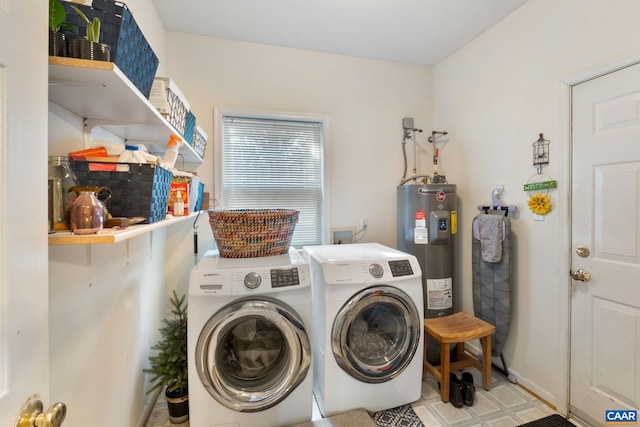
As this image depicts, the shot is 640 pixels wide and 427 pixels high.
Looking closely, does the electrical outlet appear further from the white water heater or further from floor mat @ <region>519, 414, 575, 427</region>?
floor mat @ <region>519, 414, 575, 427</region>

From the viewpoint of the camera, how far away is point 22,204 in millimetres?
524

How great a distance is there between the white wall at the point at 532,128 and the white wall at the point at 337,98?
1.98 ft

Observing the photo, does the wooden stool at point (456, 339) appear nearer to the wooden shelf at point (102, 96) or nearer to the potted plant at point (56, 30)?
the wooden shelf at point (102, 96)

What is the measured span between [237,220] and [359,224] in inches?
51.7

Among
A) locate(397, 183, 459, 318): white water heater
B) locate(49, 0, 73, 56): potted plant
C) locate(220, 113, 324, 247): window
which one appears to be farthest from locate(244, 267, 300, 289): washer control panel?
locate(397, 183, 459, 318): white water heater

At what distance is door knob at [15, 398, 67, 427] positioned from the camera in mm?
512

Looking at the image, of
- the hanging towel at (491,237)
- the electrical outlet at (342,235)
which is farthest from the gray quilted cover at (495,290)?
the electrical outlet at (342,235)

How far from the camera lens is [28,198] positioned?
21.3 inches

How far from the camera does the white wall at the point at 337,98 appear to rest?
91.4 inches

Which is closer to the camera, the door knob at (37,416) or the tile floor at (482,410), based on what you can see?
the door knob at (37,416)

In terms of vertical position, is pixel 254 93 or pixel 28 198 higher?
pixel 254 93

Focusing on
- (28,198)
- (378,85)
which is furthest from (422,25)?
(28,198)

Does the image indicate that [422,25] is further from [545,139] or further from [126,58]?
[126,58]

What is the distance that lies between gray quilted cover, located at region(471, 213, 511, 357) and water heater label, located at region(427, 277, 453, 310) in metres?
0.22
